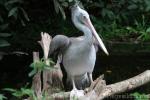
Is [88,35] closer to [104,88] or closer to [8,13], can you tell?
[104,88]

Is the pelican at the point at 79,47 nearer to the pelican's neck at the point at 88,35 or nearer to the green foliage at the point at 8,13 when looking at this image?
the pelican's neck at the point at 88,35

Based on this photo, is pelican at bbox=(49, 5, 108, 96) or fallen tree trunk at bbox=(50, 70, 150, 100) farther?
pelican at bbox=(49, 5, 108, 96)

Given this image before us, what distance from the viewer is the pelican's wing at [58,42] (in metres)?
5.51

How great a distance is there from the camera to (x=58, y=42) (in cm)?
551

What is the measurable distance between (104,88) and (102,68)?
2329 mm

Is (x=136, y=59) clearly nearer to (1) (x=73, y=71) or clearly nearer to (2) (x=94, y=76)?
(2) (x=94, y=76)

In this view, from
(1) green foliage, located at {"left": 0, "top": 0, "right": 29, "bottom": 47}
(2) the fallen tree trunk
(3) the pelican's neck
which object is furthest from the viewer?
(1) green foliage, located at {"left": 0, "top": 0, "right": 29, "bottom": 47}

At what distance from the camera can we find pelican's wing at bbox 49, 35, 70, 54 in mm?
5508

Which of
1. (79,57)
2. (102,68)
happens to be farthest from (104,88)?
(102,68)

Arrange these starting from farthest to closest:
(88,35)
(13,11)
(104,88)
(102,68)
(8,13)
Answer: (102,68) → (8,13) → (13,11) → (88,35) → (104,88)

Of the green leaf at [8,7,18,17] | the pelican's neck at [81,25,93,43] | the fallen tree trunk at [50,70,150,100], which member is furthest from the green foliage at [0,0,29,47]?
the fallen tree trunk at [50,70,150,100]

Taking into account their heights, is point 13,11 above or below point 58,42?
below

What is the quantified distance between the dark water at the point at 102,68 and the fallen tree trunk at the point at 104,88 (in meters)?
1.29

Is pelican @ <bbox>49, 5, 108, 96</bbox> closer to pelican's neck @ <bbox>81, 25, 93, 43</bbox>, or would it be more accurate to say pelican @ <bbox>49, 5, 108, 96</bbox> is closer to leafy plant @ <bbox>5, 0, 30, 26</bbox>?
pelican's neck @ <bbox>81, 25, 93, 43</bbox>
